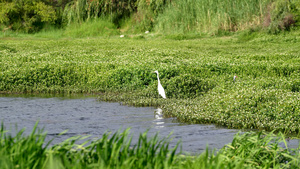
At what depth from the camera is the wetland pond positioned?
7.85 metres

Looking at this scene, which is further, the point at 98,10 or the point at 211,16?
the point at 98,10

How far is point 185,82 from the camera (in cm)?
1162

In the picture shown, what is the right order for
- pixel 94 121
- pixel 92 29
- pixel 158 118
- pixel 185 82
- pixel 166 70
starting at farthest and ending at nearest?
pixel 92 29, pixel 166 70, pixel 185 82, pixel 158 118, pixel 94 121

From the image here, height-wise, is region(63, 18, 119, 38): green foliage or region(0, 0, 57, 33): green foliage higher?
region(0, 0, 57, 33): green foliage

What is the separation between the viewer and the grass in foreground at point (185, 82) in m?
8.83

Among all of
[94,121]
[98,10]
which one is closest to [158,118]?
[94,121]

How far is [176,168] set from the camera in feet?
13.6

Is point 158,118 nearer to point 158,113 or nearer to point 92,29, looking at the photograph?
point 158,113

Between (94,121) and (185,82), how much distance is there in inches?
132

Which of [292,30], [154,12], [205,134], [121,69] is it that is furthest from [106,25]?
[205,134]

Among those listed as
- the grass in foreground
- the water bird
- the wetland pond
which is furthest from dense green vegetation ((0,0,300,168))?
the wetland pond

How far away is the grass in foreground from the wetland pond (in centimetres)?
48

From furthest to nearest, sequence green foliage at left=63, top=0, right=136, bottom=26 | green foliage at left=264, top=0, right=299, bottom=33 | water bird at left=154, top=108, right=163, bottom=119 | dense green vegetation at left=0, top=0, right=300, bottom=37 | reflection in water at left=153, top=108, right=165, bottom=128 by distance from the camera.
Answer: green foliage at left=63, top=0, right=136, bottom=26
dense green vegetation at left=0, top=0, right=300, bottom=37
green foliage at left=264, top=0, right=299, bottom=33
water bird at left=154, top=108, right=163, bottom=119
reflection in water at left=153, top=108, right=165, bottom=128

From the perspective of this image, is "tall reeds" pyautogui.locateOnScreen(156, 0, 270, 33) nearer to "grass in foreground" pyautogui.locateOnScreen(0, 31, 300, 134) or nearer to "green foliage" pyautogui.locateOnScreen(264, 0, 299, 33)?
"green foliage" pyautogui.locateOnScreen(264, 0, 299, 33)
